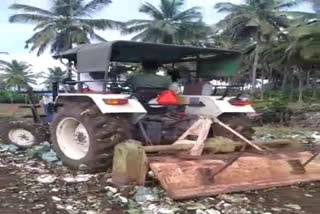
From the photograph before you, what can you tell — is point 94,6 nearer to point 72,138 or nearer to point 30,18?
point 30,18

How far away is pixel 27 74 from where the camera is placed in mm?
67938

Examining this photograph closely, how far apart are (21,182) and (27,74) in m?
65.0

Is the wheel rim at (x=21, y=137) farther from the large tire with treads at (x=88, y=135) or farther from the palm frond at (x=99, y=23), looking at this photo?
the palm frond at (x=99, y=23)

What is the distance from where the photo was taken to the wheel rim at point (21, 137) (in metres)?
8.39

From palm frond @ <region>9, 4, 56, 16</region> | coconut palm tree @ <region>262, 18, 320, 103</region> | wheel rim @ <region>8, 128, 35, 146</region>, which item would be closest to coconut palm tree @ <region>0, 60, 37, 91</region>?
palm frond @ <region>9, 4, 56, 16</region>

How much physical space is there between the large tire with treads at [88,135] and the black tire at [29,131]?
5.89 ft

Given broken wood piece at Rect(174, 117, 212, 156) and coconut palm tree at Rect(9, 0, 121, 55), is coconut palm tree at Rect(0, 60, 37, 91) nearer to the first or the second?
coconut palm tree at Rect(9, 0, 121, 55)

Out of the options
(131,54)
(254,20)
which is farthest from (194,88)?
(254,20)

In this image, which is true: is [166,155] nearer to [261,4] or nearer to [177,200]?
[177,200]

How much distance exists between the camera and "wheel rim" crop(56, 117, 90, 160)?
6311 millimetres

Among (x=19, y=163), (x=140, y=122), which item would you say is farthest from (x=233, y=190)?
(x=19, y=163)

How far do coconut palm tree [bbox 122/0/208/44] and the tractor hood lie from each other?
1235 inches

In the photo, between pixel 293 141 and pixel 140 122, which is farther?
pixel 293 141

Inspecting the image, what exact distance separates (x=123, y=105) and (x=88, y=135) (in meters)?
0.59
